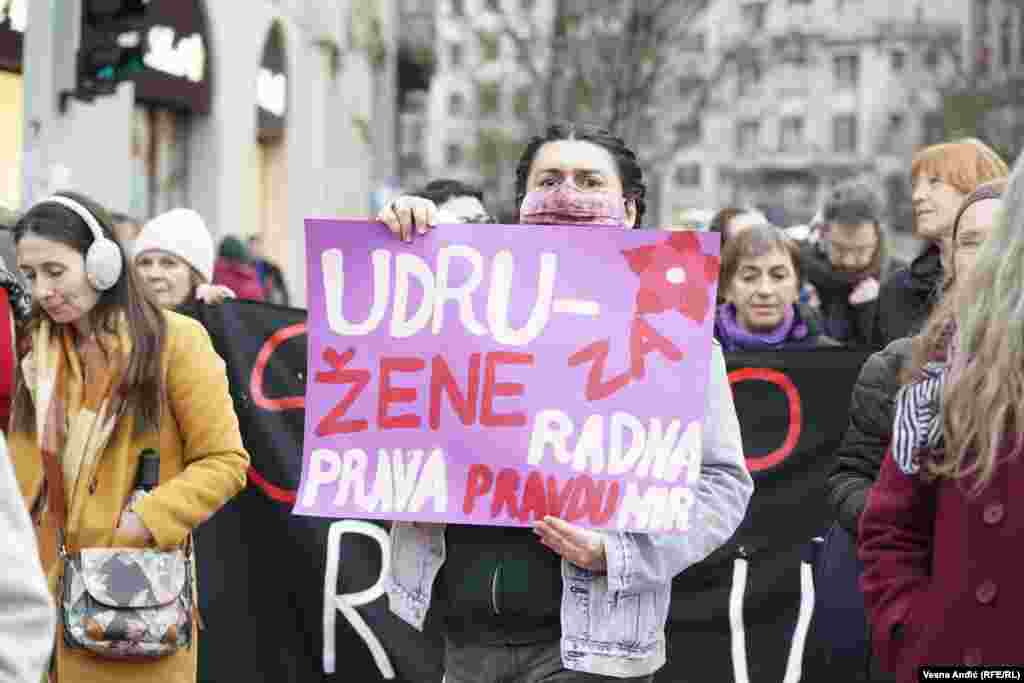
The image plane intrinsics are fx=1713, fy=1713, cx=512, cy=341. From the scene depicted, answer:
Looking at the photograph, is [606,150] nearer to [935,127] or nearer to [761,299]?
[761,299]

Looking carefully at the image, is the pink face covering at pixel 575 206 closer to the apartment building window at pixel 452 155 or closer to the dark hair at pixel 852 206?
the dark hair at pixel 852 206

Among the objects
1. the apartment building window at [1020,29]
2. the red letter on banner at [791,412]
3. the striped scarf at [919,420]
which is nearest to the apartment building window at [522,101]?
the red letter on banner at [791,412]

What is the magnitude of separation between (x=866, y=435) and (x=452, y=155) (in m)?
92.6

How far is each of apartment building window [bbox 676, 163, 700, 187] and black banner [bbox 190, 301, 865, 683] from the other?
3677 inches

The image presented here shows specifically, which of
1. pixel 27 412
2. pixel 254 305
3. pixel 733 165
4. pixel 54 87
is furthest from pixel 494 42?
pixel 733 165

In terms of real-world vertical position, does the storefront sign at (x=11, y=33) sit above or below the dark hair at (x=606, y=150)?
above

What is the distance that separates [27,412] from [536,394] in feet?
4.06

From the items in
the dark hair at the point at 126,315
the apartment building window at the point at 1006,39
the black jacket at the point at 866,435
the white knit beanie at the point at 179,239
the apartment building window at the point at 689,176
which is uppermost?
the apartment building window at the point at 1006,39

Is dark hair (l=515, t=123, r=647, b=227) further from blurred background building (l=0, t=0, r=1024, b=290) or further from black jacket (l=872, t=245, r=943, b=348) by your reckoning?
black jacket (l=872, t=245, r=943, b=348)

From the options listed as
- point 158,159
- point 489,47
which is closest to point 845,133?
point 489,47

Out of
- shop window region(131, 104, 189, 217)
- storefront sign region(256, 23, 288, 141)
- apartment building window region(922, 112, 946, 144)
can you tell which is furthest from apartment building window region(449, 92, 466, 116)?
shop window region(131, 104, 189, 217)

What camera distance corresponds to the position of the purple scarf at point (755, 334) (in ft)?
20.4

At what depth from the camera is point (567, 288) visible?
144 inches

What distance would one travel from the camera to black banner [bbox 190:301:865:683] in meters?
5.81
